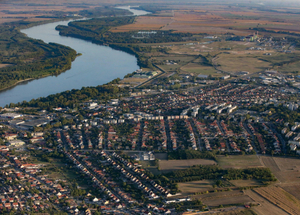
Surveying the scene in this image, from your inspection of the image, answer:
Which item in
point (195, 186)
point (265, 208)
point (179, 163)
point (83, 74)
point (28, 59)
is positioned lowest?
point (265, 208)

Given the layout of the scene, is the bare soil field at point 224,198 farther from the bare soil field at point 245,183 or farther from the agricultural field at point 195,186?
the bare soil field at point 245,183

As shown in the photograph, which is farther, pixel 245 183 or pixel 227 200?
pixel 245 183

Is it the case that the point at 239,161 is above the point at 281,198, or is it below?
above

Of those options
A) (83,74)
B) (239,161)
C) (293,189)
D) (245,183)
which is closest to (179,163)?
(239,161)

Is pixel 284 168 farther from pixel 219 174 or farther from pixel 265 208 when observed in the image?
pixel 265 208

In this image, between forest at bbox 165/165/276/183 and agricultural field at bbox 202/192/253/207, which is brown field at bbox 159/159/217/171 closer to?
forest at bbox 165/165/276/183

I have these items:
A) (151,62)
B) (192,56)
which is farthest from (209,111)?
(192,56)

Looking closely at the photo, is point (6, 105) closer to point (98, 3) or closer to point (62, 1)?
point (62, 1)

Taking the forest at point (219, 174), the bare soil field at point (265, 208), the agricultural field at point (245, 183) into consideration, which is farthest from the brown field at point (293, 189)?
the bare soil field at point (265, 208)
